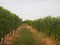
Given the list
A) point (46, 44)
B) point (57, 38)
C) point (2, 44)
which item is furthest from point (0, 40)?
point (57, 38)

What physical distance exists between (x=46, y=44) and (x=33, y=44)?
65.6 inches

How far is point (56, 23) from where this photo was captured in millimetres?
24578

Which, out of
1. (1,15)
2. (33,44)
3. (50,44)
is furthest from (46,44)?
(1,15)

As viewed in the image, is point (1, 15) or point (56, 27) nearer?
point (1, 15)

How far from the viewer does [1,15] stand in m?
17.8

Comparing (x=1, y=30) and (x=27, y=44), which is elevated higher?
(x=1, y=30)

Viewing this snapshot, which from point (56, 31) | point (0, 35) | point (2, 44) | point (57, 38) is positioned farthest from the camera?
point (56, 31)

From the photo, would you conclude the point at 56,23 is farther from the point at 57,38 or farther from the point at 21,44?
the point at 21,44

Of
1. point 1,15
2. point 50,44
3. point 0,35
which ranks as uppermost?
point 1,15

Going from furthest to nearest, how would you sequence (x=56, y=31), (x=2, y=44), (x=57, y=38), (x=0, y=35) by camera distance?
1. (x=56, y=31)
2. (x=57, y=38)
3. (x=2, y=44)
4. (x=0, y=35)

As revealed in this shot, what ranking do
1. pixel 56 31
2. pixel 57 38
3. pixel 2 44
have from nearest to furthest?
pixel 2 44, pixel 57 38, pixel 56 31

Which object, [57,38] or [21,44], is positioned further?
[57,38]

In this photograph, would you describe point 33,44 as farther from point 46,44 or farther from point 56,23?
point 56,23

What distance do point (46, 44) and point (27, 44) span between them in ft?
7.25
